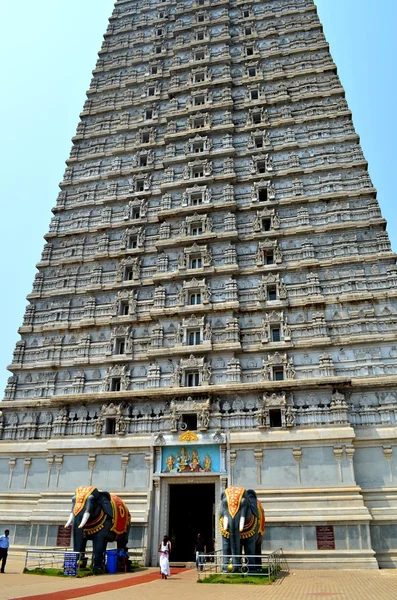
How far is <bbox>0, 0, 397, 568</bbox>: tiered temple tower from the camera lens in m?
22.9

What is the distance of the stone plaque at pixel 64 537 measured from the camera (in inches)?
924

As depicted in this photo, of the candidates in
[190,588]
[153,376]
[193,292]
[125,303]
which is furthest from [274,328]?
[190,588]

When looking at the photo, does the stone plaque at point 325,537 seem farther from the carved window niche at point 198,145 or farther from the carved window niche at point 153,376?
the carved window niche at point 198,145

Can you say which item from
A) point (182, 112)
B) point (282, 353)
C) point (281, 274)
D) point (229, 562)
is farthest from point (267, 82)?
point (229, 562)

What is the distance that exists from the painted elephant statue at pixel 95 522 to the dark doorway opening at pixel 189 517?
5.61 metres

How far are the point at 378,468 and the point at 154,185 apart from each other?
74.4 ft

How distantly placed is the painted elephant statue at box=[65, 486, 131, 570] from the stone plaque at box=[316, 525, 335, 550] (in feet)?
27.3

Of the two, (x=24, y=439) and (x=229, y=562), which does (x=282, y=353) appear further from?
(x=24, y=439)

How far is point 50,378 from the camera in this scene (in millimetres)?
28891

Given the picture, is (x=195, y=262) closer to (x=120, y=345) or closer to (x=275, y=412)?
(x=120, y=345)

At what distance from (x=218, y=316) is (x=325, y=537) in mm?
12216

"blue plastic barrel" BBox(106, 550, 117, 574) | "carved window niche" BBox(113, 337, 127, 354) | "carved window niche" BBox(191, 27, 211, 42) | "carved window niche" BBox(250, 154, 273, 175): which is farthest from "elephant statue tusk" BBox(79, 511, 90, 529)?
"carved window niche" BBox(191, 27, 211, 42)

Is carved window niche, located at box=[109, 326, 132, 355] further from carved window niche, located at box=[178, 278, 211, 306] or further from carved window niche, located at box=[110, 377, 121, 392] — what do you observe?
carved window niche, located at box=[178, 278, 211, 306]

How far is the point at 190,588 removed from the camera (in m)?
15.1
